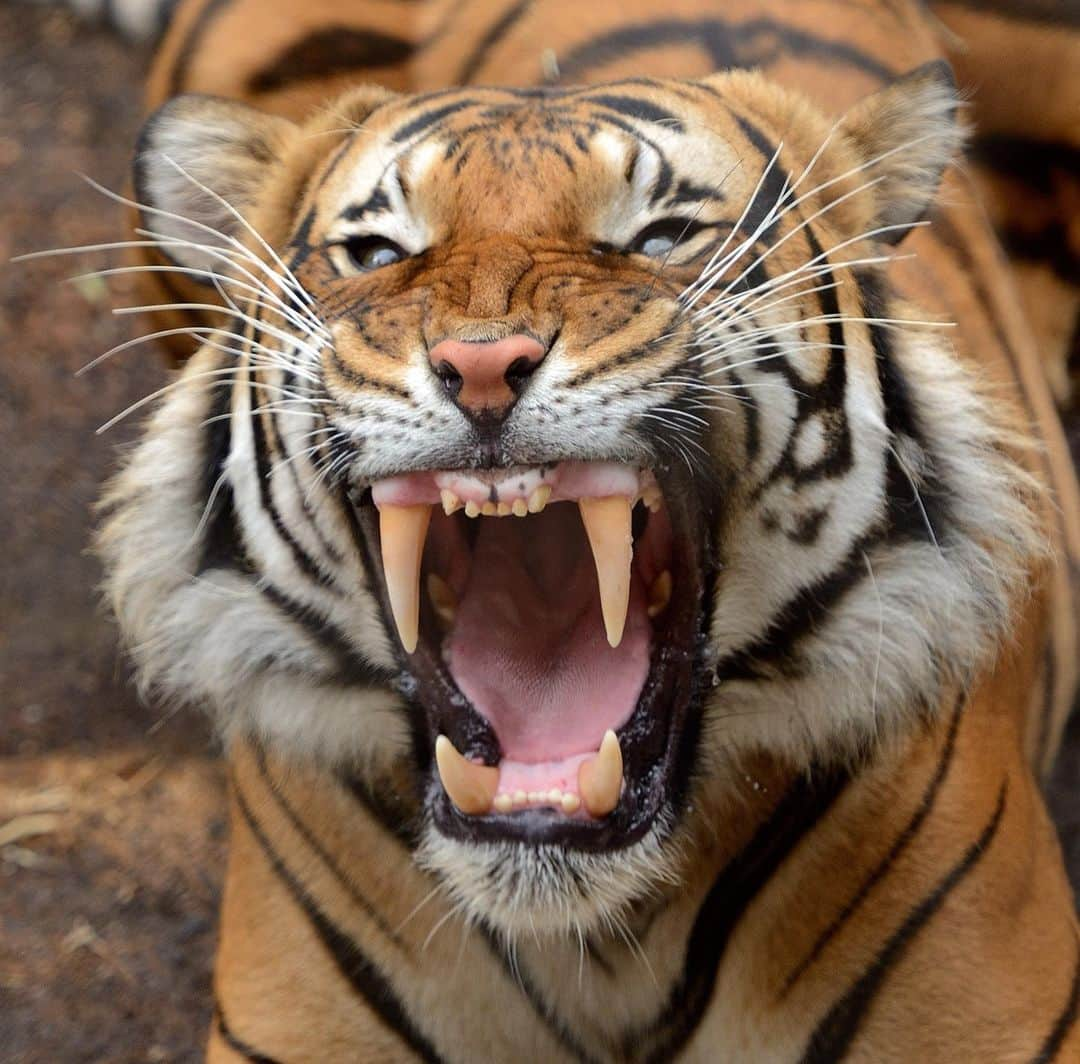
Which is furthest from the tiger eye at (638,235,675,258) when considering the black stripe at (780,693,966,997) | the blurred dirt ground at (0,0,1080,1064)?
the blurred dirt ground at (0,0,1080,1064)

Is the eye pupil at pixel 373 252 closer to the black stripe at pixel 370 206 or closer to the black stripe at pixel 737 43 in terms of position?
the black stripe at pixel 370 206

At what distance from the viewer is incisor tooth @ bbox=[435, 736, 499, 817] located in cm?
138

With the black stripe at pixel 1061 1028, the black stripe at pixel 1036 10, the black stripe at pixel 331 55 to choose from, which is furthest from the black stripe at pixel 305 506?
the black stripe at pixel 1036 10

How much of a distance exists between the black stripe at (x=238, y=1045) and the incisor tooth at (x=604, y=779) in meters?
0.55

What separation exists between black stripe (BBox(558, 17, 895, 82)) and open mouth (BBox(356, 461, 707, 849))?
2.91 ft

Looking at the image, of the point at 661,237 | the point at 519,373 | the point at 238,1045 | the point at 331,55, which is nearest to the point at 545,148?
the point at 661,237

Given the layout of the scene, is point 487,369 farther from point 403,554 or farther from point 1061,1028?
point 1061,1028

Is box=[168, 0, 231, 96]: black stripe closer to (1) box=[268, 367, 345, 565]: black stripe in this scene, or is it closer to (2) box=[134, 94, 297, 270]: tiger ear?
(2) box=[134, 94, 297, 270]: tiger ear

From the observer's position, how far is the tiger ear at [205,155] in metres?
1.73

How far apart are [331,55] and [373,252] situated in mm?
1255

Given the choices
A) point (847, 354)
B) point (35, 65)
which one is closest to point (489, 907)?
point (847, 354)

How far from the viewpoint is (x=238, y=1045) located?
1.75 meters

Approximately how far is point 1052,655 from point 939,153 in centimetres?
86

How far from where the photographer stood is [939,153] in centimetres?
169
